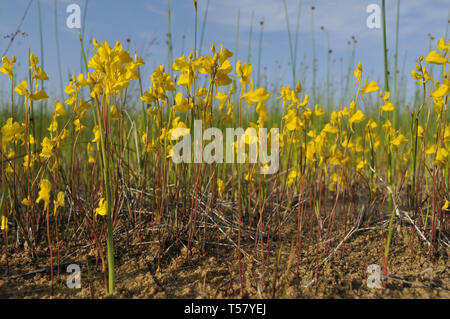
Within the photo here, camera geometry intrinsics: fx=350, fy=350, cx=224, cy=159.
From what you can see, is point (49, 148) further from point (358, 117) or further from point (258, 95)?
point (358, 117)

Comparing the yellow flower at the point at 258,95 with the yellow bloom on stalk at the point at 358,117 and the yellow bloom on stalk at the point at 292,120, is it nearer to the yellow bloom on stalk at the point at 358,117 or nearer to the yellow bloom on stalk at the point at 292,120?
the yellow bloom on stalk at the point at 292,120

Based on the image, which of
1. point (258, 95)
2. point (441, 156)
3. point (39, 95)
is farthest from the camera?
point (441, 156)

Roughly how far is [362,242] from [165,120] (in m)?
1.13

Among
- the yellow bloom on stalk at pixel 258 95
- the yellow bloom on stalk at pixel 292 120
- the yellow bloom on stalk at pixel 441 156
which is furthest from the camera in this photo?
the yellow bloom on stalk at pixel 441 156

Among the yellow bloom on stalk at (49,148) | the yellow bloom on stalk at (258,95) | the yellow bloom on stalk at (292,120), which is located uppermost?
the yellow bloom on stalk at (258,95)

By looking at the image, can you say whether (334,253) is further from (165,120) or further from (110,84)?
(110,84)

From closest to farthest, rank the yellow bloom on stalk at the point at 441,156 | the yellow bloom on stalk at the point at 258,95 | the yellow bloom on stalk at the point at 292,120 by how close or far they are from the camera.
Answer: the yellow bloom on stalk at the point at 258,95, the yellow bloom on stalk at the point at 292,120, the yellow bloom on stalk at the point at 441,156

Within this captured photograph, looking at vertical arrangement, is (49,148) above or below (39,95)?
below

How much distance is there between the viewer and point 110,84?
1.10 metres

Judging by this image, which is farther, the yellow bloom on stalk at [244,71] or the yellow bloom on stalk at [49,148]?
the yellow bloom on stalk at [49,148]

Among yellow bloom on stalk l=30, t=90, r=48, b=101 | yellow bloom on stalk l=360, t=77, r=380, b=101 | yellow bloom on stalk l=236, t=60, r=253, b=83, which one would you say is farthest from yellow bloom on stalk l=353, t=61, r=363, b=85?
yellow bloom on stalk l=30, t=90, r=48, b=101

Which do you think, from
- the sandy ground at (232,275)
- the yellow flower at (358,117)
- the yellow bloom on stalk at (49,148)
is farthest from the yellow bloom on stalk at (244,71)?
the yellow bloom on stalk at (49,148)

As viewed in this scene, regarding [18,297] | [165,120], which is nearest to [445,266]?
[165,120]

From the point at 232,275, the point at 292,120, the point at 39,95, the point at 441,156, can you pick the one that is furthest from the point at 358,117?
the point at 39,95
